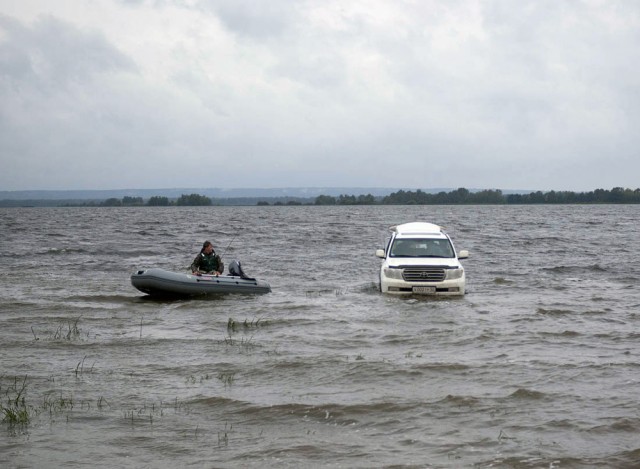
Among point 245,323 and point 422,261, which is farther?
point 422,261

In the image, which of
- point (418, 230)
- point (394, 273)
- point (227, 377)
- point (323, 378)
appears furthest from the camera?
point (418, 230)

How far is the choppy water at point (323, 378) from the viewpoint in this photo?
312 inches

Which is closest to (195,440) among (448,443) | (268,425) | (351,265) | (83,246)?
(268,425)

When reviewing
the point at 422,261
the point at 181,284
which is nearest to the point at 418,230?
the point at 422,261

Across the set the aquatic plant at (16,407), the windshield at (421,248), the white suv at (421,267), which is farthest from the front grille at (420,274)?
the aquatic plant at (16,407)

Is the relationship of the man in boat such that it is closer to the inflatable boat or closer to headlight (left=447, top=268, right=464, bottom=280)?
the inflatable boat

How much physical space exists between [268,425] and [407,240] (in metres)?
11.8

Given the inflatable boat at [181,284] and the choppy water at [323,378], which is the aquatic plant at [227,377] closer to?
the choppy water at [323,378]

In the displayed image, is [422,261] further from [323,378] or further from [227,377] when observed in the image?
[227,377]

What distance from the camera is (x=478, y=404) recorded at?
950cm

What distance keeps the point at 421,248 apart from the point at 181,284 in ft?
19.8

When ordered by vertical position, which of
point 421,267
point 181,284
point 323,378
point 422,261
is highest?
point 422,261

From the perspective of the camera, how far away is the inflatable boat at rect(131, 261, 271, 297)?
19.3 metres

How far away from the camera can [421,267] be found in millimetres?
18547
